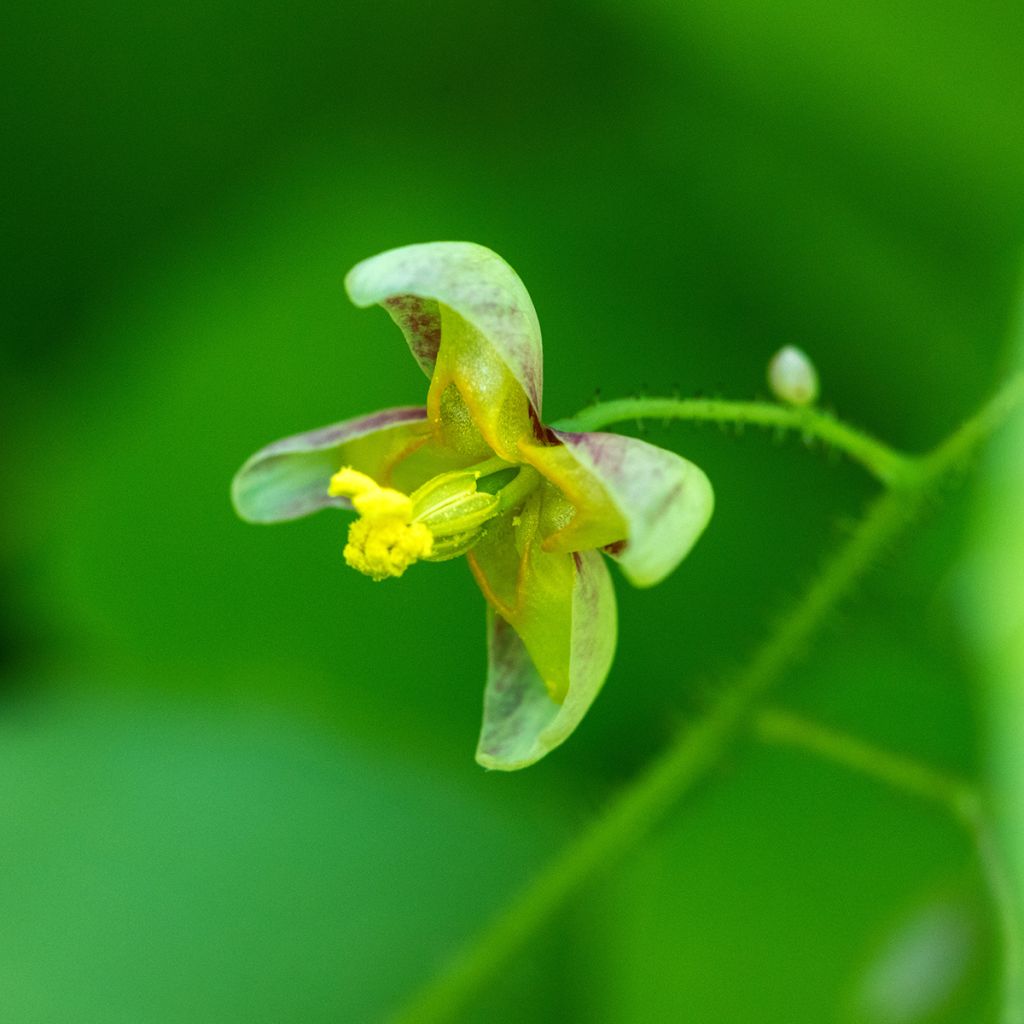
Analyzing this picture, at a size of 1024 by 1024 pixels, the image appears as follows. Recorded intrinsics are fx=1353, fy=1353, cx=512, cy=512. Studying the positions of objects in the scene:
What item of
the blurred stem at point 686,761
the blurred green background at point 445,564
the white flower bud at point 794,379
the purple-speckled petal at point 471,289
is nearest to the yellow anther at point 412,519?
the purple-speckled petal at point 471,289

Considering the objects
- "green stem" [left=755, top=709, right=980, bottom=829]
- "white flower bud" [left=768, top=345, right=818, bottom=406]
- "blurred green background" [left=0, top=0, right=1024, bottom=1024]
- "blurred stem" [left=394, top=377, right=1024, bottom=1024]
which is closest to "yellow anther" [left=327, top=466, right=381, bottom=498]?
"white flower bud" [left=768, top=345, right=818, bottom=406]

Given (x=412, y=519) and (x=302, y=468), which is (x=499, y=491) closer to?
(x=412, y=519)

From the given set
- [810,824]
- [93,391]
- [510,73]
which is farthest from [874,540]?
[93,391]

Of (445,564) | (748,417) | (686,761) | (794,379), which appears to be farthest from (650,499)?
(445,564)

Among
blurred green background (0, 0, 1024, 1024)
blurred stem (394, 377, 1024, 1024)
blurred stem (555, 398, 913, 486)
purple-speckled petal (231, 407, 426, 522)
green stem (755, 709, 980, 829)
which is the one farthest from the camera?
blurred green background (0, 0, 1024, 1024)

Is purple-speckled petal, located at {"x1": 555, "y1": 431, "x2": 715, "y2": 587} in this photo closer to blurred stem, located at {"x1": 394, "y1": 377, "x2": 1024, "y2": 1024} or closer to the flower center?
the flower center

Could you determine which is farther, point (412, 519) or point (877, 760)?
point (877, 760)

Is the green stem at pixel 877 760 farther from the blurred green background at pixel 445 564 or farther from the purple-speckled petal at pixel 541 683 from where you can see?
the purple-speckled petal at pixel 541 683
